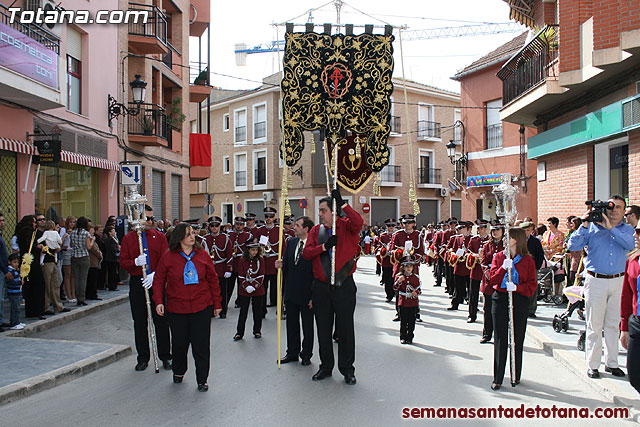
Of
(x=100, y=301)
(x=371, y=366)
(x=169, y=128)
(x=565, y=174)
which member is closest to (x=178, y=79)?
(x=169, y=128)

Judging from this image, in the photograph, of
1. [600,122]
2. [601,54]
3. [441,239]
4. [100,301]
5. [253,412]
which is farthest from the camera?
[441,239]

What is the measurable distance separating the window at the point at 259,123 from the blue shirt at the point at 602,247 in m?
33.2

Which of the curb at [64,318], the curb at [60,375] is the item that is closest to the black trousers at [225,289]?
the curb at [64,318]

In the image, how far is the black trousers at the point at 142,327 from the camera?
6996 millimetres

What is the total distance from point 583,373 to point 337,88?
4970 millimetres

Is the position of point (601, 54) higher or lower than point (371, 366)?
higher

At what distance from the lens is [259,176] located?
1534 inches

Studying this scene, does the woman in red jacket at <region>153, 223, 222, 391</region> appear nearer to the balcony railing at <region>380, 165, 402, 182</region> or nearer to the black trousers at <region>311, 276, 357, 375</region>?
the black trousers at <region>311, 276, 357, 375</region>

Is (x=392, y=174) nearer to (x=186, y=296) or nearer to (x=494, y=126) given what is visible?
(x=494, y=126)

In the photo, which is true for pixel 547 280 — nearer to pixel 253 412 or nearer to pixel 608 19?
pixel 608 19

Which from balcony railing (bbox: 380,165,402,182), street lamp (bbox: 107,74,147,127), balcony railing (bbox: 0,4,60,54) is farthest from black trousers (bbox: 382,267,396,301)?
balcony railing (bbox: 380,165,402,182)

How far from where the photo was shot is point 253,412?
5.23 meters

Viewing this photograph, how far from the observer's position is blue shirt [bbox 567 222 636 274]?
6.25 metres

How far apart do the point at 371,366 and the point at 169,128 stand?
17704mm
